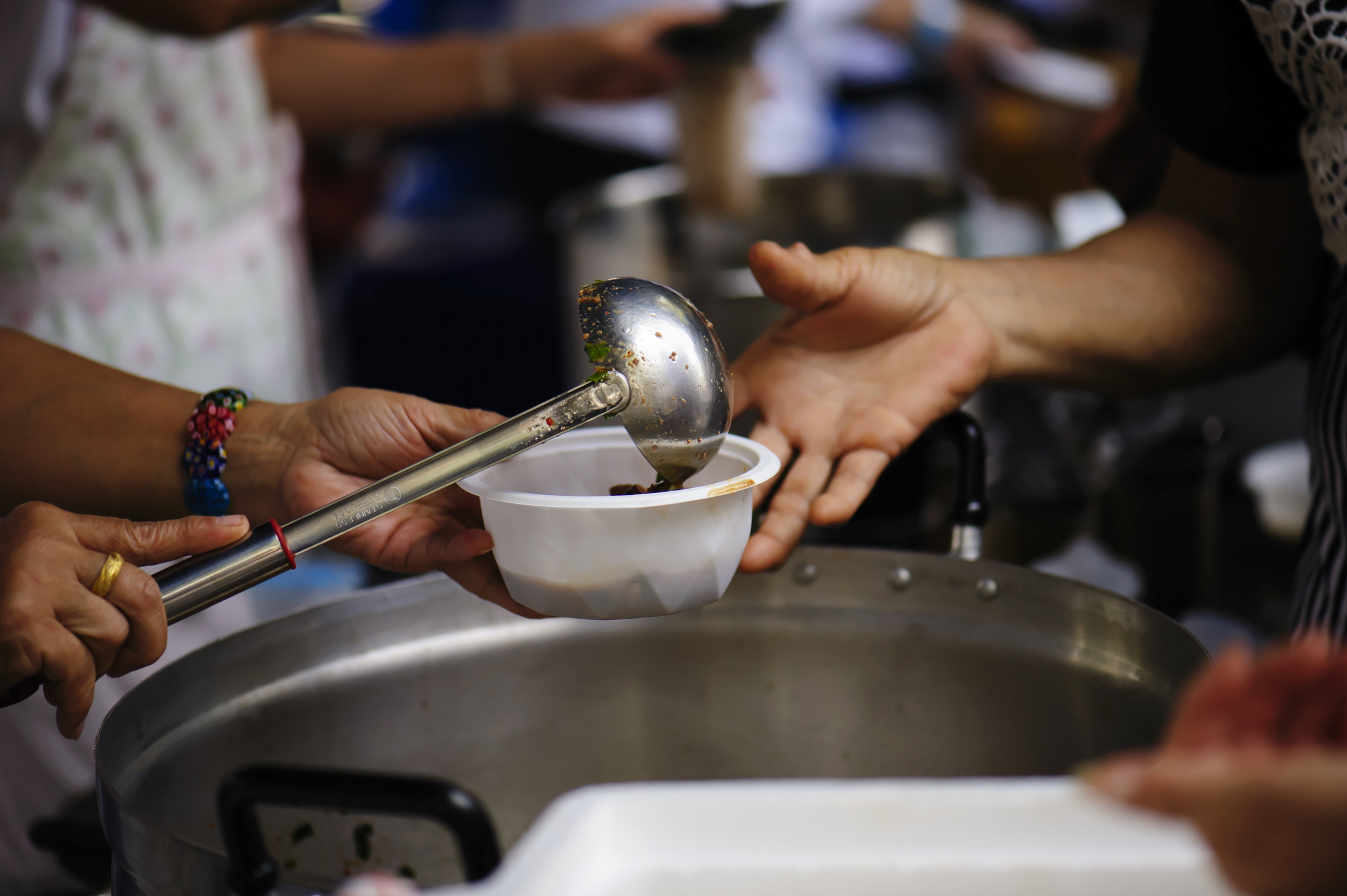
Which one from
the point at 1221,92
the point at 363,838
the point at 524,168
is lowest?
the point at 363,838

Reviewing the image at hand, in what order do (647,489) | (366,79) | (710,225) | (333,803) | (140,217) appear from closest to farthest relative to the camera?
(333,803), (647,489), (140,217), (710,225), (366,79)

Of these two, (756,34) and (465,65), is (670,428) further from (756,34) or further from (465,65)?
(465,65)

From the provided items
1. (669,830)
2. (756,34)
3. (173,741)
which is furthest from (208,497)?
(756,34)

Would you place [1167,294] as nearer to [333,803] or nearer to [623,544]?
[623,544]

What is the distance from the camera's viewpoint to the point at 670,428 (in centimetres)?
62

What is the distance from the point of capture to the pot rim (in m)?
0.57

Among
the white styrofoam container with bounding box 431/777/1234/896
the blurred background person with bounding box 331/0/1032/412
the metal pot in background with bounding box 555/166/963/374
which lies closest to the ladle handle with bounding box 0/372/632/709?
the white styrofoam container with bounding box 431/777/1234/896

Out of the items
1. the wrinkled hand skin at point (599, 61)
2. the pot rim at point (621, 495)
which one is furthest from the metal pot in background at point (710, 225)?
the pot rim at point (621, 495)

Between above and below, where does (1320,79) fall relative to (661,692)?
above

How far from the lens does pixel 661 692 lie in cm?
78

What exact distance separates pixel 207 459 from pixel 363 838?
269 millimetres

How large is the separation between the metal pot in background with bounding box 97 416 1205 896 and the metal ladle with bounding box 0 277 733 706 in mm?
88

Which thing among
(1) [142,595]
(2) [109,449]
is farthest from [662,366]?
(2) [109,449]

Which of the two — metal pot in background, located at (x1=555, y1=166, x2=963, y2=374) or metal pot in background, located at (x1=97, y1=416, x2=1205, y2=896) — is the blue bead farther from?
metal pot in background, located at (x1=555, y1=166, x2=963, y2=374)
